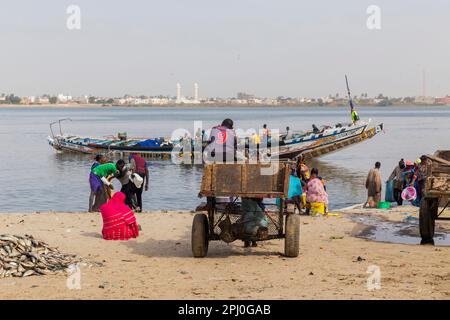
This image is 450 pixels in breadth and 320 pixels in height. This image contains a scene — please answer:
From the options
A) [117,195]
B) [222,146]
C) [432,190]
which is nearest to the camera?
[222,146]

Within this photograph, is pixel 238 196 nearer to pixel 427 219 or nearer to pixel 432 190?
pixel 432 190

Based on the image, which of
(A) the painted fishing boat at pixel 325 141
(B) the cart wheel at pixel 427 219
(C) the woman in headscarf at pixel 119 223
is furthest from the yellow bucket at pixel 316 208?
(A) the painted fishing boat at pixel 325 141

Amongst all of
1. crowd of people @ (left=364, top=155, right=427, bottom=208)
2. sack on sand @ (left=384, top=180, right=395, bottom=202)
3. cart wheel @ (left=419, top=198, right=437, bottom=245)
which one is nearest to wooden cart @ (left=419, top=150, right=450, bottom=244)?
cart wheel @ (left=419, top=198, right=437, bottom=245)

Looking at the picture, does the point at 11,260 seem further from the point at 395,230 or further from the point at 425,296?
the point at 395,230

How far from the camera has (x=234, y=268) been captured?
10.4 m

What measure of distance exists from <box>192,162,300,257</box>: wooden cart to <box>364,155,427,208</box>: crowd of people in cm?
763

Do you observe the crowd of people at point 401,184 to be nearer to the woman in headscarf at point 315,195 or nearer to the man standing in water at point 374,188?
the man standing in water at point 374,188

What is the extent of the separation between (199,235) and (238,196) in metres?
1.02

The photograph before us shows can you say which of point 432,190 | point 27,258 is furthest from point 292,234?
point 27,258

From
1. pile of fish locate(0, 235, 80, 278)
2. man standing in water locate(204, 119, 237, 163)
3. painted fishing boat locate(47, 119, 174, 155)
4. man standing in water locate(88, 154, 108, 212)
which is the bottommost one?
painted fishing boat locate(47, 119, 174, 155)

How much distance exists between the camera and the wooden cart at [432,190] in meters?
11.6

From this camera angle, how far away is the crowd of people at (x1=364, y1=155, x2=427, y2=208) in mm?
18109

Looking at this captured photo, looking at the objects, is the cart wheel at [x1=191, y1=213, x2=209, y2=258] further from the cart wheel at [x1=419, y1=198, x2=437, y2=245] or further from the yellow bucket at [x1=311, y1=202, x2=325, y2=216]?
the yellow bucket at [x1=311, y1=202, x2=325, y2=216]
